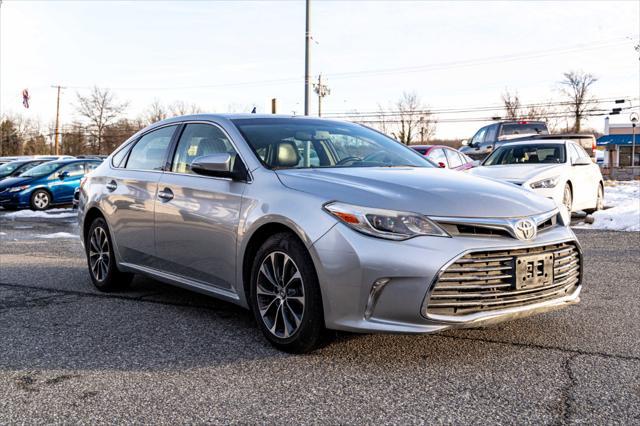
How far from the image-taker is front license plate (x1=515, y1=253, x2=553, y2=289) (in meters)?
3.74

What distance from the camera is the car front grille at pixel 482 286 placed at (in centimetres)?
358

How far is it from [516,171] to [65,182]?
13.9 meters

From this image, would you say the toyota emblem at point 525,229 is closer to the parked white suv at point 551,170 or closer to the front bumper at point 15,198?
the parked white suv at point 551,170

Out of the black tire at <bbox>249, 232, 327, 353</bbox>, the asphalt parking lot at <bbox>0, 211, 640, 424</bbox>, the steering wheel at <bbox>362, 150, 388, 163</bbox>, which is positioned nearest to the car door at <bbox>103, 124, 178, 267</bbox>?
the asphalt parking lot at <bbox>0, 211, 640, 424</bbox>

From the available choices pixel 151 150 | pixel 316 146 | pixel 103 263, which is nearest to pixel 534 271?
pixel 316 146

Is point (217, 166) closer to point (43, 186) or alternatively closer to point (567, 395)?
point (567, 395)

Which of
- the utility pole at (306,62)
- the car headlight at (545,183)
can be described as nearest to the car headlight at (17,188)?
the utility pole at (306,62)

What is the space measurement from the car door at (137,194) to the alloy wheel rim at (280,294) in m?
1.50

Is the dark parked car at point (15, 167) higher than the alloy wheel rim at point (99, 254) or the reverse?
higher

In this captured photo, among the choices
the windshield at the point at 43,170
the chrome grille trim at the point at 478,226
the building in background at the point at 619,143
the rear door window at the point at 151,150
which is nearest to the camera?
the chrome grille trim at the point at 478,226

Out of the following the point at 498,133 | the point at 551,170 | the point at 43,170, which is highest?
the point at 498,133

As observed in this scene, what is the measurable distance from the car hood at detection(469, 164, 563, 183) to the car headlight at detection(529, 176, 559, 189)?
5.3 inches

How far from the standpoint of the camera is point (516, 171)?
11.1 m

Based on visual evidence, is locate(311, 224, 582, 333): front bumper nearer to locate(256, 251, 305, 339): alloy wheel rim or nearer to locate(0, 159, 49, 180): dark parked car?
locate(256, 251, 305, 339): alloy wheel rim
